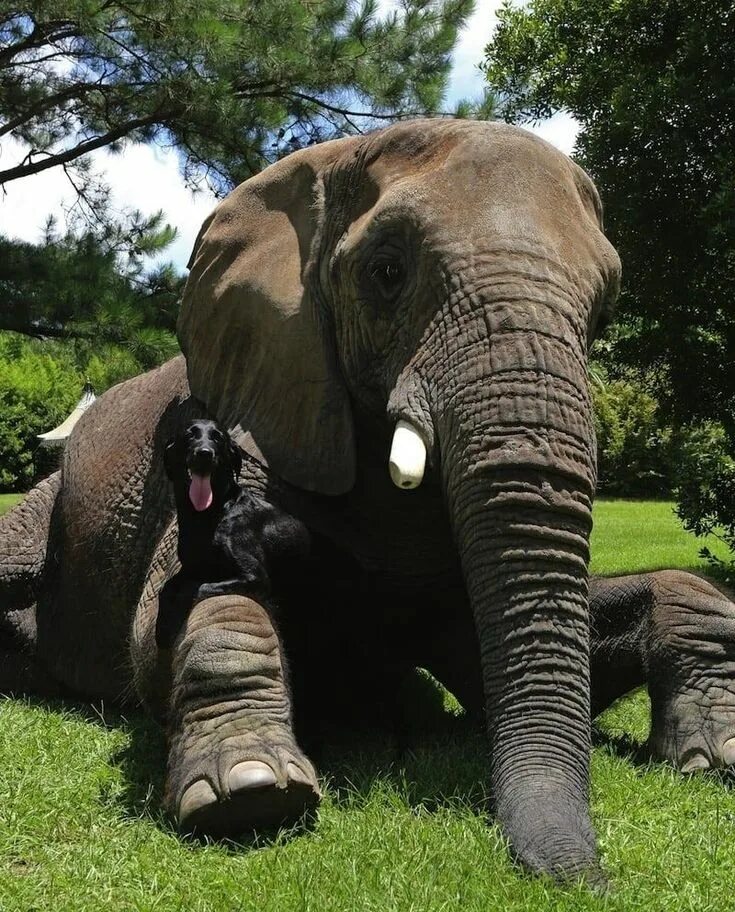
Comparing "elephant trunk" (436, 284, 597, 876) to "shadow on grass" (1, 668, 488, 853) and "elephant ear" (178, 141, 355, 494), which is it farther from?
"elephant ear" (178, 141, 355, 494)

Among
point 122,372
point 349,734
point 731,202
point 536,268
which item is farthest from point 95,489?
point 122,372

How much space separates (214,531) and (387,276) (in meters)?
1.17

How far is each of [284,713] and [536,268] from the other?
178 cm

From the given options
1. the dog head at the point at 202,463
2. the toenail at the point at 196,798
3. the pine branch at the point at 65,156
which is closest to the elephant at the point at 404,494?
the toenail at the point at 196,798

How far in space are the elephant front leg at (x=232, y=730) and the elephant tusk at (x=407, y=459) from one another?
29.9 inches

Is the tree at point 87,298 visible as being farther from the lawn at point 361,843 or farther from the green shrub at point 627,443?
the green shrub at point 627,443

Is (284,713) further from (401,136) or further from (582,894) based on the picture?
(401,136)

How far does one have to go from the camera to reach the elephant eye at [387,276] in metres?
4.45

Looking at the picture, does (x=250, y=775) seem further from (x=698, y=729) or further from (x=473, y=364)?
(x=698, y=729)

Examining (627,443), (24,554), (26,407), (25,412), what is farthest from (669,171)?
(26,407)

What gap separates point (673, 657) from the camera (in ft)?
15.7

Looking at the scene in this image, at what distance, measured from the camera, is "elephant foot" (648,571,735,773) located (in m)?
4.59

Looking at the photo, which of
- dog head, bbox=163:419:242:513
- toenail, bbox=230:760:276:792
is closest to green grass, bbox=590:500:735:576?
dog head, bbox=163:419:242:513

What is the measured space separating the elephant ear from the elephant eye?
0.39 m
